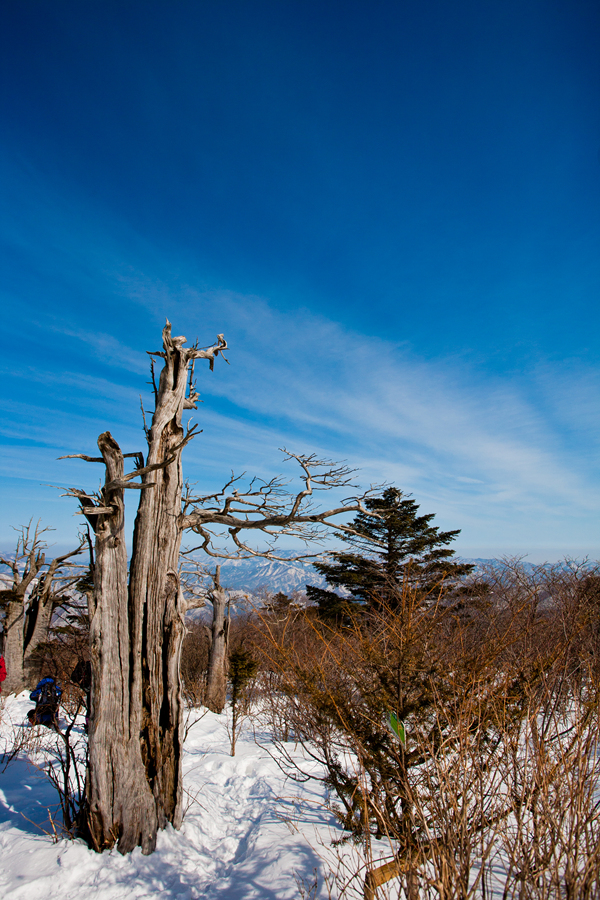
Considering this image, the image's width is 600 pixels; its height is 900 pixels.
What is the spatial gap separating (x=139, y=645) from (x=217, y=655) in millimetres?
9894

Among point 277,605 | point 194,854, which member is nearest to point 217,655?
point 277,605

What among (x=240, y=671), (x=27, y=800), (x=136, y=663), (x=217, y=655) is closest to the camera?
(x=136, y=663)

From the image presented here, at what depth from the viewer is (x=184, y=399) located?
615 centimetres

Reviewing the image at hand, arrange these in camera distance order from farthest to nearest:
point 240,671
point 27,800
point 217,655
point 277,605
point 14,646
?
point 14,646, point 217,655, point 240,671, point 277,605, point 27,800

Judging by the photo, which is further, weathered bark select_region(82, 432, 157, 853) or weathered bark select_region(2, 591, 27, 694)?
weathered bark select_region(2, 591, 27, 694)

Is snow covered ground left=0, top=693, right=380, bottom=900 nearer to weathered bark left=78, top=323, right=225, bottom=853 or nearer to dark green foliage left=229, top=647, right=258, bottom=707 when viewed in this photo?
weathered bark left=78, top=323, right=225, bottom=853

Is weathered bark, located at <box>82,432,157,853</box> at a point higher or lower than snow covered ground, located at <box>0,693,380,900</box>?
higher

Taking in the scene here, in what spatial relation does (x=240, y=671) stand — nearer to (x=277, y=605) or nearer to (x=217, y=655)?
(x=277, y=605)

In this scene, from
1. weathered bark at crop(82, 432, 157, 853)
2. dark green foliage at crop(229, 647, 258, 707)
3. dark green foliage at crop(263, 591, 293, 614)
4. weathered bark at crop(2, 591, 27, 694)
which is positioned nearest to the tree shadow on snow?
weathered bark at crop(82, 432, 157, 853)

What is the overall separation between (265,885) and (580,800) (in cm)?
302

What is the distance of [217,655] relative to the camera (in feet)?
44.0

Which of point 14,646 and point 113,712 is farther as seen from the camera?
point 14,646

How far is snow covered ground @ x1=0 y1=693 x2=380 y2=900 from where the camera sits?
11.6ft

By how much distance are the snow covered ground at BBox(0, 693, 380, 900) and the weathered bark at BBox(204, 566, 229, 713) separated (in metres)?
7.15
